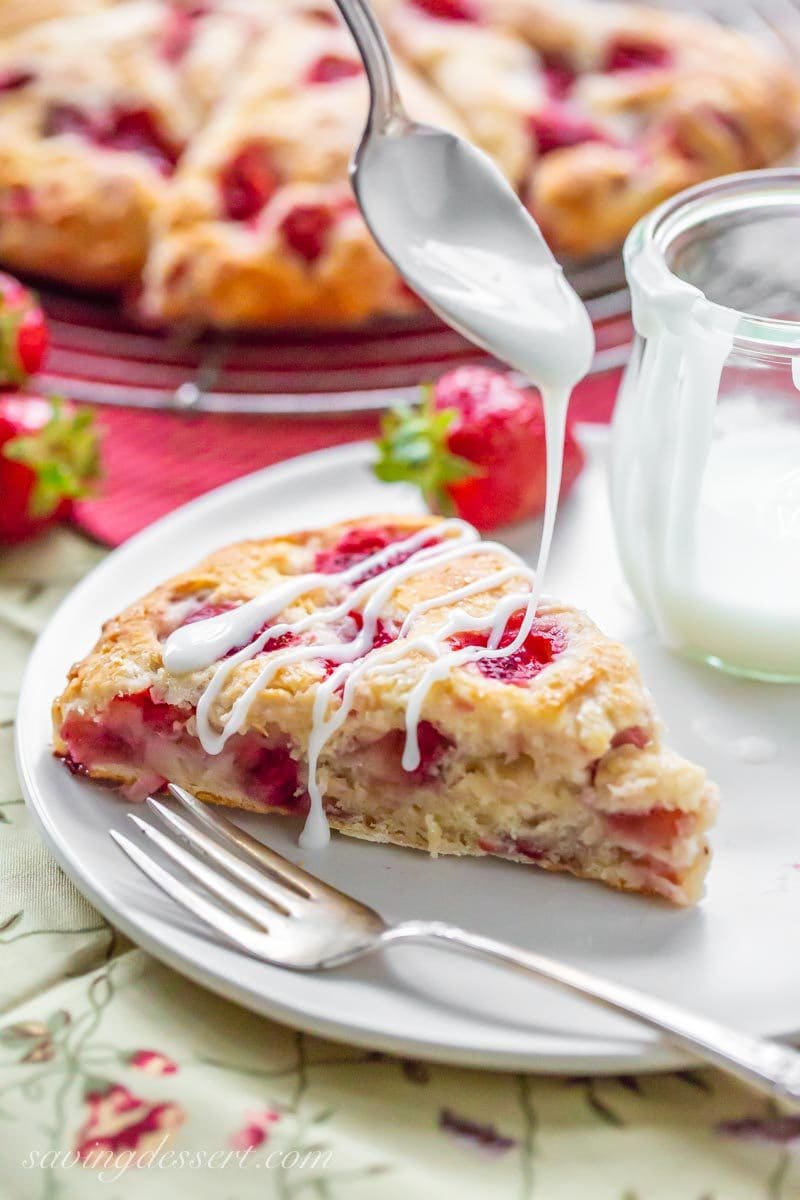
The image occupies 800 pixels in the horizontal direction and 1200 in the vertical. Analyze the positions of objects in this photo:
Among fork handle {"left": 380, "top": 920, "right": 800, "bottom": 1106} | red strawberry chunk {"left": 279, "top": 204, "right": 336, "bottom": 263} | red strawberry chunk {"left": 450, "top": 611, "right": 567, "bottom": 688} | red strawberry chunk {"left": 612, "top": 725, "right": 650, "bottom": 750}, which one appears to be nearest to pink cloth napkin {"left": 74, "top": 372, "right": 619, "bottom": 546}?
red strawberry chunk {"left": 279, "top": 204, "right": 336, "bottom": 263}

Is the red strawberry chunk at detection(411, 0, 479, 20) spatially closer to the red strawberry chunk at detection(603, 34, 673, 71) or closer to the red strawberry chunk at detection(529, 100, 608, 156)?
the red strawberry chunk at detection(603, 34, 673, 71)

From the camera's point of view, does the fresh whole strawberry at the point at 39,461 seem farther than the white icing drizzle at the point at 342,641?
Yes

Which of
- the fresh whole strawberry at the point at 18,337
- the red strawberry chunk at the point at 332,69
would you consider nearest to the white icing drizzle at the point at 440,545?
the fresh whole strawberry at the point at 18,337

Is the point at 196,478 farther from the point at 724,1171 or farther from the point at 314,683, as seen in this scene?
the point at 724,1171

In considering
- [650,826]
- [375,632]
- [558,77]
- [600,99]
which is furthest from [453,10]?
[650,826]

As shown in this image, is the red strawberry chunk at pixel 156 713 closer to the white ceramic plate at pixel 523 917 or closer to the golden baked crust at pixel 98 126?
the white ceramic plate at pixel 523 917

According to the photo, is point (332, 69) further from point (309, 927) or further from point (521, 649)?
point (309, 927)
